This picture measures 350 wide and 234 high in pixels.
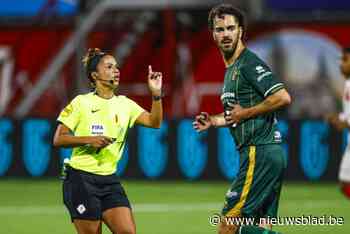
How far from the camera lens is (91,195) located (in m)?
9.99

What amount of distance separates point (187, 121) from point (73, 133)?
9237 millimetres

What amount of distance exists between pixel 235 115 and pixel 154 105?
1351mm

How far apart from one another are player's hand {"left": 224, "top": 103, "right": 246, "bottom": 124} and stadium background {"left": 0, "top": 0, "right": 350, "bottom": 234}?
9.75 meters

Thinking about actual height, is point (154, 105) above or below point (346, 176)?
above

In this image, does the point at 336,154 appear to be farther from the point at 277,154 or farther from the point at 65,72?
the point at 277,154

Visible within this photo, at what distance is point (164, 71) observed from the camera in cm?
2436

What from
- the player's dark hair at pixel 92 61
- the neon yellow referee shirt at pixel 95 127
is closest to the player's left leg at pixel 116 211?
the neon yellow referee shirt at pixel 95 127

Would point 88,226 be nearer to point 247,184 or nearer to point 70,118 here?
point 70,118

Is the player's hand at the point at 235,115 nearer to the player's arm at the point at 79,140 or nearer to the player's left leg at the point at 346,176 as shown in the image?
the player's arm at the point at 79,140

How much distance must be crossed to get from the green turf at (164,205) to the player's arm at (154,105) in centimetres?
338

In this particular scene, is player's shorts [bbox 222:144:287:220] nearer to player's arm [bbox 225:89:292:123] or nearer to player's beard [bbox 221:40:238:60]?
player's arm [bbox 225:89:292:123]

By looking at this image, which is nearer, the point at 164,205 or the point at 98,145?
the point at 98,145

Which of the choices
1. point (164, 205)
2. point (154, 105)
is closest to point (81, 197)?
point (154, 105)

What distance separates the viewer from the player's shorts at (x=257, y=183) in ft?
29.9
